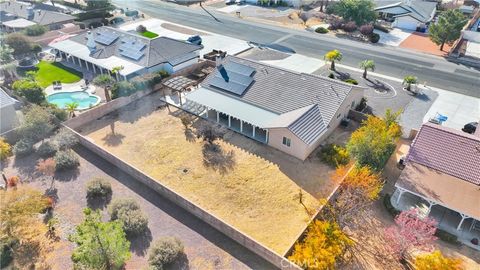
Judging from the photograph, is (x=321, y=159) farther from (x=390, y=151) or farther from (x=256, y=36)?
(x=256, y=36)

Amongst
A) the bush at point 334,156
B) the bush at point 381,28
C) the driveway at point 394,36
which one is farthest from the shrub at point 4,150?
the bush at point 381,28

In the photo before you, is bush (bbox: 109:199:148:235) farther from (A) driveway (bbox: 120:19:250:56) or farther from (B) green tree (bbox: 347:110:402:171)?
Answer: (A) driveway (bbox: 120:19:250:56)

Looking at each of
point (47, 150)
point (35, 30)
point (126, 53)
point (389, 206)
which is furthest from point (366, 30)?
point (35, 30)

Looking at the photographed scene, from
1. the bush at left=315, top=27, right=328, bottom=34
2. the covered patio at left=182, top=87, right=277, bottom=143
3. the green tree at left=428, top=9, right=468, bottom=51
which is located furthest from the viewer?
the bush at left=315, top=27, right=328, bottom=34

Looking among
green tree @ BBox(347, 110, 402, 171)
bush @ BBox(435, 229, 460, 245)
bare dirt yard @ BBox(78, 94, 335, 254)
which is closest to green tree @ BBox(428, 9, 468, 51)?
green tree @ BBox(347, 110, 402, 171)

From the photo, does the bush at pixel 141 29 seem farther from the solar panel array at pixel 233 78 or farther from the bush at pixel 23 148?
the bush at pixel 23 148
